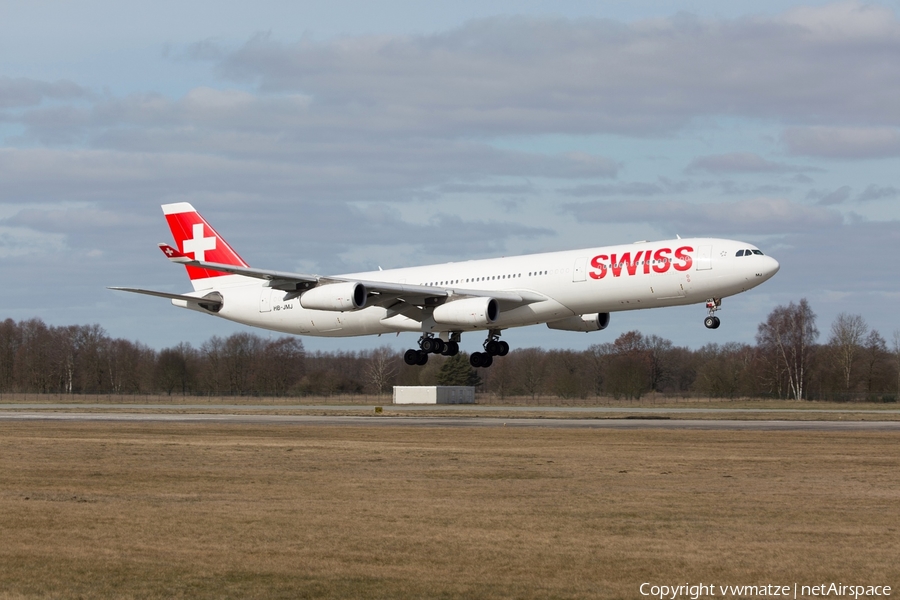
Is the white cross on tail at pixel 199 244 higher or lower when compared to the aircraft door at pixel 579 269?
higher

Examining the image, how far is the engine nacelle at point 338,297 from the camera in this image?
167 ft

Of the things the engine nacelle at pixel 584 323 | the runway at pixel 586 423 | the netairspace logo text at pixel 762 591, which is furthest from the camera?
the engine nacelle at pixel 584 323

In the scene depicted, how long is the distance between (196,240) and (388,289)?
59.7 feet

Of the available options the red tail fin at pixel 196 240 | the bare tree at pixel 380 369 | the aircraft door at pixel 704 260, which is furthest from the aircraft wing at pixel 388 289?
the bare tree at pixel 380 369

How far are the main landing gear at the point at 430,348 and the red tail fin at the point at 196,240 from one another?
13.0m

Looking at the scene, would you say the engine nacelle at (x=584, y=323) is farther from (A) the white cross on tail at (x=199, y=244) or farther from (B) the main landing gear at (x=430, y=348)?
(A) the white cross on tail at (x=199, y=244)

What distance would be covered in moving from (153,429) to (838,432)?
27.9 m

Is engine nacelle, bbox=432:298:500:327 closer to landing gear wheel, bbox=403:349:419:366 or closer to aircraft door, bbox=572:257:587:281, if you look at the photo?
aircraft door, bbox=572:257:587:281

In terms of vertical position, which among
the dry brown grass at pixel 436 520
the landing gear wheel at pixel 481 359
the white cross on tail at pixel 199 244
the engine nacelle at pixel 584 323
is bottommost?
the dry brown grass at pixel 436 520

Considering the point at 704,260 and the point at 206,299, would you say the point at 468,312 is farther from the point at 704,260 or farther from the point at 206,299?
the point at 206,299

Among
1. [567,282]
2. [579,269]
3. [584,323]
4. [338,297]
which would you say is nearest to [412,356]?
[338,297]

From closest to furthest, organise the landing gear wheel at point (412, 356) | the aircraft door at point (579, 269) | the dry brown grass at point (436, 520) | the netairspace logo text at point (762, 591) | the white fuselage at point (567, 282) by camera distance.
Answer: the netairspace logo text at point (762, 591), the dry brown grass at point (436, 520), the white fuselage at point (567, 282), the aircraft door at point (579, 269), the landing gear wheel at point (412, 356)

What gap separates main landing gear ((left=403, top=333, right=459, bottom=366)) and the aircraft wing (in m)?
2.74

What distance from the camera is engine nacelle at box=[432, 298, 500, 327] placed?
167ft
